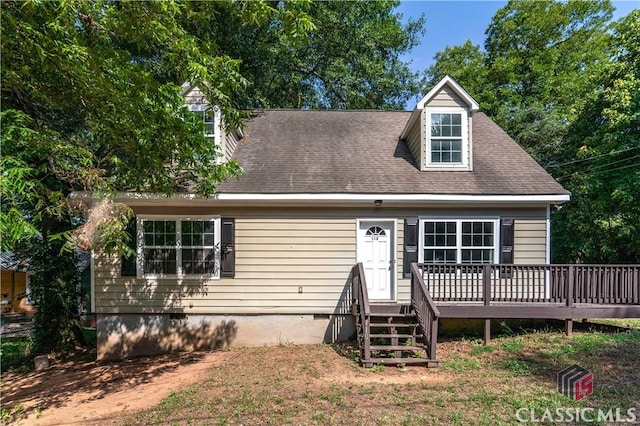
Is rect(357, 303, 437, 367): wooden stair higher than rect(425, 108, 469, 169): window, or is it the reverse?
rect(425, 108, 469, 169): window

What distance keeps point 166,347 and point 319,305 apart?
3.59 metres

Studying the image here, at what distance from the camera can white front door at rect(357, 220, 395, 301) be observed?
749cm

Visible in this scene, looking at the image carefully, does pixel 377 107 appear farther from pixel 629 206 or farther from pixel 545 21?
pixel 545 21

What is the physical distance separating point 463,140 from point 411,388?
223 inches

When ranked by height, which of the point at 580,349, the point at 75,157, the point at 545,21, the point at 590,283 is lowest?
the point at 580,349

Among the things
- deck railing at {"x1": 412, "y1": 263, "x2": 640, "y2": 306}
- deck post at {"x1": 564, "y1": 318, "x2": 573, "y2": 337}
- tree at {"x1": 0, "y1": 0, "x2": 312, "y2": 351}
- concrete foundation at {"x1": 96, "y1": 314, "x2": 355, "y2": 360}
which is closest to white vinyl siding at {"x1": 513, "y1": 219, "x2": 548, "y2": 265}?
deck railing at {"x1": 412, "y1": 263, "x2": 640, "y2": 306}

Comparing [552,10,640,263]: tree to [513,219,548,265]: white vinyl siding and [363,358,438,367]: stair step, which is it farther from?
[363,358,438,367]: stair step

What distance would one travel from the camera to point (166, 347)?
734 centimetres

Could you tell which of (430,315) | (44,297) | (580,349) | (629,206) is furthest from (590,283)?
(44,297)

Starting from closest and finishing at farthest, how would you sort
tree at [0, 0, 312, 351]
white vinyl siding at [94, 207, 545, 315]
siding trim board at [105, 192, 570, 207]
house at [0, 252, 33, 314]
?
tree at [0, 0, 312, 351] → siding trim board at [105, 192, 570, 207] → white vinyl siding at [94, 207, 545, 315] → house at [0, 252, 33, 314]

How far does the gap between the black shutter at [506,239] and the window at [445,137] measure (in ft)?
5.65

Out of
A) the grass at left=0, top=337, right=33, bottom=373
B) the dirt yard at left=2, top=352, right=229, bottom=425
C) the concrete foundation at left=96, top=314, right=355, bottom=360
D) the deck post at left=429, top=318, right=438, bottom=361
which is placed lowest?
the grass at left=0, top=337, right=33, bottom=373

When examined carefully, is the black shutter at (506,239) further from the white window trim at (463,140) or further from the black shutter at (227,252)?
the black shutter at (227,252)

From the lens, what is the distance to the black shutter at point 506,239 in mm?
7230
